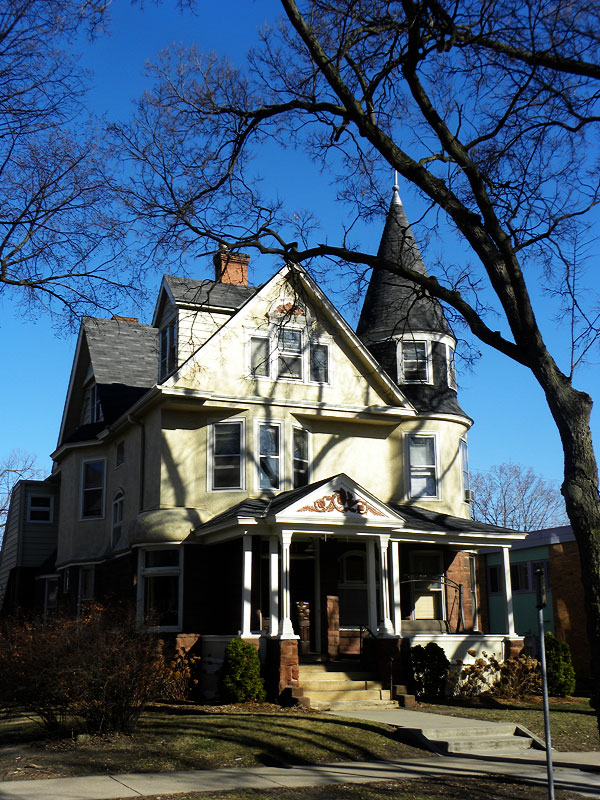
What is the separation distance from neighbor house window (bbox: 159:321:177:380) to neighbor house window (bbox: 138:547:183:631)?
5.05m

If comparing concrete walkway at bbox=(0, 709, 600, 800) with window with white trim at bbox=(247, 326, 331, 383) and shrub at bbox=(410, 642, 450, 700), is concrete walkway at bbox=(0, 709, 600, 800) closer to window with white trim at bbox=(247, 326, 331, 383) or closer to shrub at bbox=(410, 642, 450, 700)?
shrub at bbox=(410, 642, 450, 700)

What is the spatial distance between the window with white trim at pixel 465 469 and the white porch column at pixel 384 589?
531cm

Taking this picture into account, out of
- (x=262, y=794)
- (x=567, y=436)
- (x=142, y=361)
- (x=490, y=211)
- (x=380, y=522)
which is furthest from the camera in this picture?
(x=142, y=361)

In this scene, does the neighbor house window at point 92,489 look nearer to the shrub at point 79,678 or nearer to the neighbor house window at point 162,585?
the neighbor house window at point 162,585

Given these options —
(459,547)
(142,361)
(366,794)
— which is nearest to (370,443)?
(459,547)

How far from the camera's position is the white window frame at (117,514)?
77.5 feet

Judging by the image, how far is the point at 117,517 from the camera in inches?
950

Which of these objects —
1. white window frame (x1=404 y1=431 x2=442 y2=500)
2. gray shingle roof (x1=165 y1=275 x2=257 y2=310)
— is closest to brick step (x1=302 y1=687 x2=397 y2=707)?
white window frame (x1=404 y1=431 x2=442 y2=500)

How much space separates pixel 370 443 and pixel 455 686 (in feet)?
22.4

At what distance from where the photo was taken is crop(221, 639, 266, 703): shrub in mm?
17328

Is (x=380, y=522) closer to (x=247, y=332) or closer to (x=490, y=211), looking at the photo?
(x=247, y=332)

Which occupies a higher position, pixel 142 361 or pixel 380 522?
pixel 142 361

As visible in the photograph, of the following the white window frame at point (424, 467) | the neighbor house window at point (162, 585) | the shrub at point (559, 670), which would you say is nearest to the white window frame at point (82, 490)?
the neighbor house window at point (162, 585)

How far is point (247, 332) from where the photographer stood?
22.1 m
